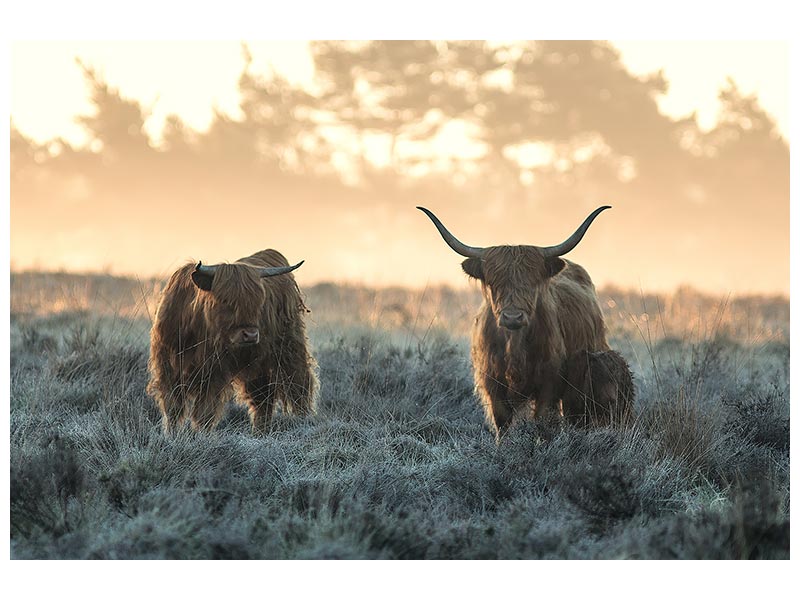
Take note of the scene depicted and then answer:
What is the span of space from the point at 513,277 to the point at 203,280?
246 cm

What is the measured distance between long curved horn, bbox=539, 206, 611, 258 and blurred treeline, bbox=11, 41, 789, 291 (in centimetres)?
821

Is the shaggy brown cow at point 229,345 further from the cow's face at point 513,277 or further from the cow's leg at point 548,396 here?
the cow's leg at point 548,396

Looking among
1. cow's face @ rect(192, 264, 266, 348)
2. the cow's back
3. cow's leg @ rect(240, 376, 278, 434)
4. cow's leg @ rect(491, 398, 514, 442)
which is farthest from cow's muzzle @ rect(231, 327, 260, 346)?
cow's leg @ rect(491, 398, 514, 442)

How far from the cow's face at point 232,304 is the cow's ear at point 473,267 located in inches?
65.4

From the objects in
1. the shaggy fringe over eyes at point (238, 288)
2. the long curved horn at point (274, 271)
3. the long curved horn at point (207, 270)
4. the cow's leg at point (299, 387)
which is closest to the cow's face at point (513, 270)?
the long curved horn at point (274, 271)

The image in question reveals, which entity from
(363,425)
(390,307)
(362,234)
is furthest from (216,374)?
(362,234)

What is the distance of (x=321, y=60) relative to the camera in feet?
41.3

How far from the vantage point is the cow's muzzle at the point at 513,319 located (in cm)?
690

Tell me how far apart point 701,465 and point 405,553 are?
2812 mm

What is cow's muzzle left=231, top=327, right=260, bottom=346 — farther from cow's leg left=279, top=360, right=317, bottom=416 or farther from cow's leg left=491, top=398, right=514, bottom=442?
cow's leg left=491, top=398, right=514, bottom=442

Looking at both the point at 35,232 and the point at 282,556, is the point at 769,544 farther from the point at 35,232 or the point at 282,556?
the point at 35,232

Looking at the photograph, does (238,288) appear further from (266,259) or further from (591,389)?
(591,389)

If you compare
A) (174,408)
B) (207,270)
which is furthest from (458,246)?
(174,408)

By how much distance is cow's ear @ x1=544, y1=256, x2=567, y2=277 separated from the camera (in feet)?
24.0
